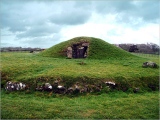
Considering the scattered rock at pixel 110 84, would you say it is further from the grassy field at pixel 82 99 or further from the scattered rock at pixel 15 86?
the scattered rock at pixel 15 86

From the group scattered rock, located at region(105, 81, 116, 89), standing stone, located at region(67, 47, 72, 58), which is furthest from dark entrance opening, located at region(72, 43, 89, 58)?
scattered rock, located at region(105, 81, 116, 89)

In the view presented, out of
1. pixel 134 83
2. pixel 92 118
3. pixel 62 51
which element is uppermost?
pixel 62 51

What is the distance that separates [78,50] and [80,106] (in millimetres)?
19856

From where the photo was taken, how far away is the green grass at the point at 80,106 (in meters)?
12.7

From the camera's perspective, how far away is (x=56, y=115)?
1270 cm

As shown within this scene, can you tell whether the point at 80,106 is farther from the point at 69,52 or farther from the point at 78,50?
the point at 78,50

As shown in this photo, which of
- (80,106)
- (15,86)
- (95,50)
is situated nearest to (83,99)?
(80,106)

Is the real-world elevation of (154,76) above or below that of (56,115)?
above

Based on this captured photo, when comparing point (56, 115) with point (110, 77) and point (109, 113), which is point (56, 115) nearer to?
point (109, 113)

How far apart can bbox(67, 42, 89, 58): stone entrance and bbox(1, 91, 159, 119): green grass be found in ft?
54.4

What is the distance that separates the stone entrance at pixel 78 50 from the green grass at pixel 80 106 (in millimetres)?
16573

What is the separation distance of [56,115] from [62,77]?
229 inches

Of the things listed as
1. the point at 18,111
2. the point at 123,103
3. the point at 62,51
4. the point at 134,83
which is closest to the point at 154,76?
the point at 134,83

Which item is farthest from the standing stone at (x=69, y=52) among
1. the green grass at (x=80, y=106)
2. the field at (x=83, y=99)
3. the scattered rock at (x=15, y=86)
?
the green grass at (x=80, y=106)
